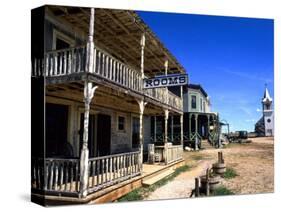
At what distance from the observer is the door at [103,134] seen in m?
12.9

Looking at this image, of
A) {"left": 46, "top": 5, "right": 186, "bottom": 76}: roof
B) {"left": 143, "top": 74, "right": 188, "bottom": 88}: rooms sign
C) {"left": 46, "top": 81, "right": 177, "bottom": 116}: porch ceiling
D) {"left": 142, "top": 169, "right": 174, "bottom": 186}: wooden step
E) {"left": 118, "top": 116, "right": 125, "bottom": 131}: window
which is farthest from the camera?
{"left": 118, "top": 116, "right": 125, "bottom": 131}: window

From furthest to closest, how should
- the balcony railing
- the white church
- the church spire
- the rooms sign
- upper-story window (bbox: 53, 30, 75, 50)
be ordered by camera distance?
the church spire < the white church < the rooms sign < upper-story window (bbox: 53, 30, 75, 50) < the balcony railing

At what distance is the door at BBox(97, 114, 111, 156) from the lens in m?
12.9

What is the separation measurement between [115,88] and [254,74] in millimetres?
3892

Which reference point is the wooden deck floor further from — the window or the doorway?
the window

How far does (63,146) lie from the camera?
9289 millimetres

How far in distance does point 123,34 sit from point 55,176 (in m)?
5.14

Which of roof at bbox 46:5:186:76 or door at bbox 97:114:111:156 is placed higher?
roof at bbox 46:5:186:76

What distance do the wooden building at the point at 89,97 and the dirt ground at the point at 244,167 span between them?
4.35 feet

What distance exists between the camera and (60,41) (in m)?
10.5

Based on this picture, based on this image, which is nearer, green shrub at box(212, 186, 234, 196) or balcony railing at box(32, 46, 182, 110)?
balcony railing at box(32, 46, 182, 110)

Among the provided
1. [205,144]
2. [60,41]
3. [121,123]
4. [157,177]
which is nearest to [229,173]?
[157,177]

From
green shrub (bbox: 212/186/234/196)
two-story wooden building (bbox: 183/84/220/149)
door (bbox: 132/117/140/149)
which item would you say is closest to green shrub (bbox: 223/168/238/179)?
green shrub (bbox: 212/186/234/196)

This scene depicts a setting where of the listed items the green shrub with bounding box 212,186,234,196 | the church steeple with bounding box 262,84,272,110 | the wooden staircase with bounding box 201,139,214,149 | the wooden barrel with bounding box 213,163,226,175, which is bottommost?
the green shrub with bounding box 212,186,234,196
